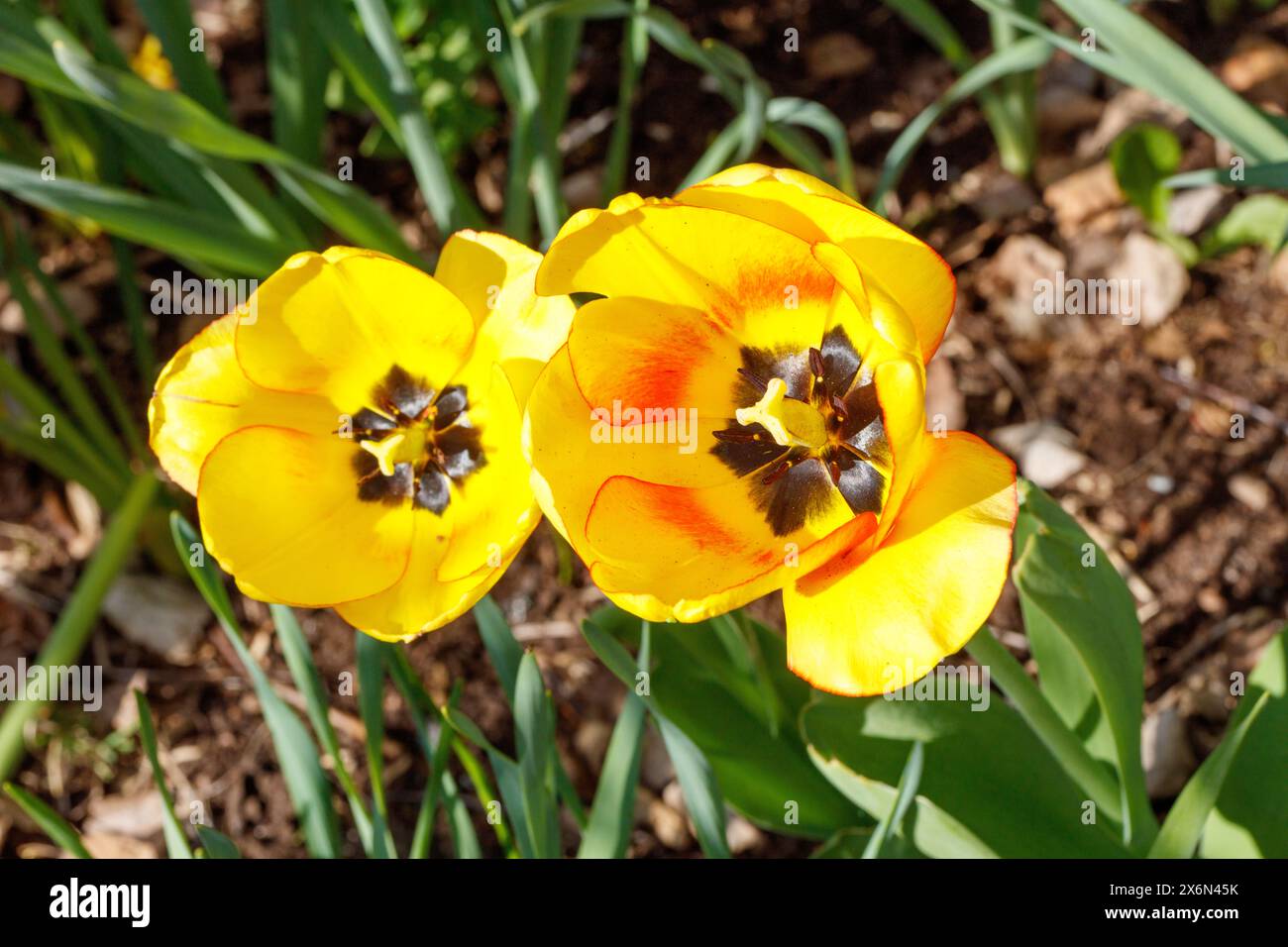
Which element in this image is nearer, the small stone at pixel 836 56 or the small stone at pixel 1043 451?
the small stone at pixel 1043 451

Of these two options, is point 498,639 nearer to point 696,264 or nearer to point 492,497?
point 492,497

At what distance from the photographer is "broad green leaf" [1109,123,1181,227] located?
2.39 meters

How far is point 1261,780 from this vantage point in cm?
160

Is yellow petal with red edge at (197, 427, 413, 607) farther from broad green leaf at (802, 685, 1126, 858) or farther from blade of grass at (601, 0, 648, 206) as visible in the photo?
blade of grass at (601, 0, 648, 206)

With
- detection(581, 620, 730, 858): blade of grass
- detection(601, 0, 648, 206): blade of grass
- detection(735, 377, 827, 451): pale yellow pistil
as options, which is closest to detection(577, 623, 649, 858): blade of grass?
detection(581, 620, 730, 858): blade of grass

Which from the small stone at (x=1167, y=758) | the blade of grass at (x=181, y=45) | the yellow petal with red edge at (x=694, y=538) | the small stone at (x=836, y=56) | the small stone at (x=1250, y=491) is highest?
the small stone at (x=836, y=56)

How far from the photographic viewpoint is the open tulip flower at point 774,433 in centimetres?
112

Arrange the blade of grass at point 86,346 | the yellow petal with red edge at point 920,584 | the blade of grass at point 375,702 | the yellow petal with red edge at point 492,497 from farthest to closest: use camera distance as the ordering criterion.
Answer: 1. the blade of grass at point 86,346
2. the blade of grass at point 375,702
3. the yellow petal with red edge at point 492,497
4. the yellow petal with red edge at point 920,584

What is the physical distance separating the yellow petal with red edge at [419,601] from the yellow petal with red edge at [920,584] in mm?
334

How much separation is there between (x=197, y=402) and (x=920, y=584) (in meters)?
0.86

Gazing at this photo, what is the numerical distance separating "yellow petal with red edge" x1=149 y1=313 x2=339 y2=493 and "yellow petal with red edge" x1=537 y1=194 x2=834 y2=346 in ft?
1.49

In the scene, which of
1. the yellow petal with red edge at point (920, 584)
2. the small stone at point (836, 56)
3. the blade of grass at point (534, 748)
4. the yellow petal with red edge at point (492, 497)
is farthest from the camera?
the small stone at point (836, 56)

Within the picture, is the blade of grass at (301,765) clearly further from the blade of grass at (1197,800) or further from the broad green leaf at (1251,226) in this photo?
the broad green leaf at (1251,226)

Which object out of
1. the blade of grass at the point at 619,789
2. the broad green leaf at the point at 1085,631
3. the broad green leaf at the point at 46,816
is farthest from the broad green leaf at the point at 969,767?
the broad green leaf at the point at 46,816
